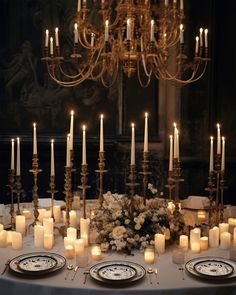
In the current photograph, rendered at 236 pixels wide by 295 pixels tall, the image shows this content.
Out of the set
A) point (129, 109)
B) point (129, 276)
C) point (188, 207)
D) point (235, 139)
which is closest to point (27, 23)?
point (129, 109)

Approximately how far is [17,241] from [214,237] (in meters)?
1.56

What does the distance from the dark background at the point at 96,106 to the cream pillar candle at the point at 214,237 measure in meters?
3.59

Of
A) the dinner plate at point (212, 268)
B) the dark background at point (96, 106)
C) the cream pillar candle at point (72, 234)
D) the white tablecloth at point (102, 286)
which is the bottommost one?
the white tablecloth at point (102, 286)

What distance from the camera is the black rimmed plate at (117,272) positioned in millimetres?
3330

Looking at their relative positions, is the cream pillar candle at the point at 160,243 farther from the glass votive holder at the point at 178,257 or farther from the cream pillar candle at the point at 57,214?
the cream pillar candle at the point at 57,214

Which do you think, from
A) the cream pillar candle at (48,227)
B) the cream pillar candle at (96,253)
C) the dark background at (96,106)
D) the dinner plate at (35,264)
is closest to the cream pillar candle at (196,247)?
the cream pillar candle at (96,253)

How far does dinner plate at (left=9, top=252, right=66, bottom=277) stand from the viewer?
3.45 meters

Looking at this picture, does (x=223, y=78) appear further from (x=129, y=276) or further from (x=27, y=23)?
(x=129, y=276)

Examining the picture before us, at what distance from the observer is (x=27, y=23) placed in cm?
804

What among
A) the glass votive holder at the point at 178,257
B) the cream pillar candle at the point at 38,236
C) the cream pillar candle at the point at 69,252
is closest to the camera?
the glass votive holder at the point at 178,257

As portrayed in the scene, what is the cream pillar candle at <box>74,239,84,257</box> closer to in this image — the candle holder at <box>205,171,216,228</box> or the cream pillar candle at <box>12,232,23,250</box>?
the cream pillar candle at <box>12,232,23,250</box>

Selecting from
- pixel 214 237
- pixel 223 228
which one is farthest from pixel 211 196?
pixel 214 237

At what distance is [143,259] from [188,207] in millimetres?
1407

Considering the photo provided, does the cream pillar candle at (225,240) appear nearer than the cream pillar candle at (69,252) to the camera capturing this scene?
No
